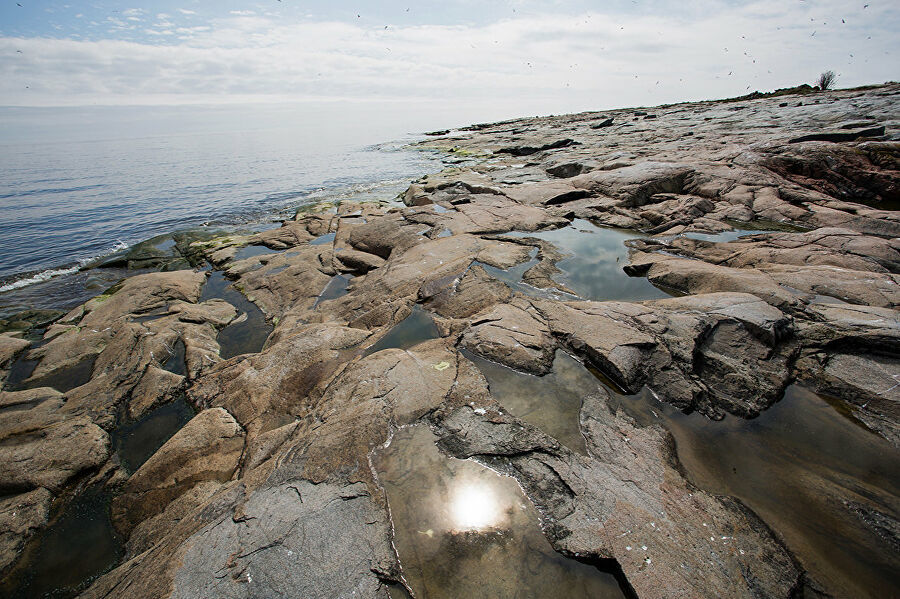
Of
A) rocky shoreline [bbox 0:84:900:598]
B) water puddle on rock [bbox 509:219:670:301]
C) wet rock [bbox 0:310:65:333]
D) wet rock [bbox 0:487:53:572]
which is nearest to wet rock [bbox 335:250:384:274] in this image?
rocky shoreline [bbox 0:84:900:598]

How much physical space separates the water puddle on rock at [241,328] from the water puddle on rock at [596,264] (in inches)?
229

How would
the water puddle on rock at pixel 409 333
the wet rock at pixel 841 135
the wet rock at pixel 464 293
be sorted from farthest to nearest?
the wet rock at pixel 841 135, the wet rock at pixel 464 293, the water puddle on rock at pixel 409 333

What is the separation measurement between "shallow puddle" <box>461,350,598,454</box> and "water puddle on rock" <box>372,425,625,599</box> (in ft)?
2.59

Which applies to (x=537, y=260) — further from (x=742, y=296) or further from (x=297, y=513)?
(x=297, y=513)

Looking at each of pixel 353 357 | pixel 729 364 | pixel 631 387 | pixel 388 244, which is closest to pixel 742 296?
pixel 729 364

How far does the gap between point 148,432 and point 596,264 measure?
8.06 meters

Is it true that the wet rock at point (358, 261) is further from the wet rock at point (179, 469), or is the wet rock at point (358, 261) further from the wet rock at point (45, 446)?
the wet rock at point (45, 446)

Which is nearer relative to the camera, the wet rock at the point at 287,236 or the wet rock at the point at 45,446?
the wet rock at the point at 45,446

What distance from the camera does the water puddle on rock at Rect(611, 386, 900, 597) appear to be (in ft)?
8.13

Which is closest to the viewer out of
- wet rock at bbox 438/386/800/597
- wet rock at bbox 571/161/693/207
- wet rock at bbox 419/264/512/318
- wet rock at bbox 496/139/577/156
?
wet rock at bbox 438/386/800/597

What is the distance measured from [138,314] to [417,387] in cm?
714

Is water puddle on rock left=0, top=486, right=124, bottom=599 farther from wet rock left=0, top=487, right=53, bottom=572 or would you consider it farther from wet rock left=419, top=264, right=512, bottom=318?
wet rock left=419, top=264, right=512, bottom=318

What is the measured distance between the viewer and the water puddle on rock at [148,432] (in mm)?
Answer: 4184

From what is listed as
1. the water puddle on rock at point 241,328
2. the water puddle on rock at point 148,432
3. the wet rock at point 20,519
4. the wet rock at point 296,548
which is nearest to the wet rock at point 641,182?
the water puddle on rock at point 241,328
